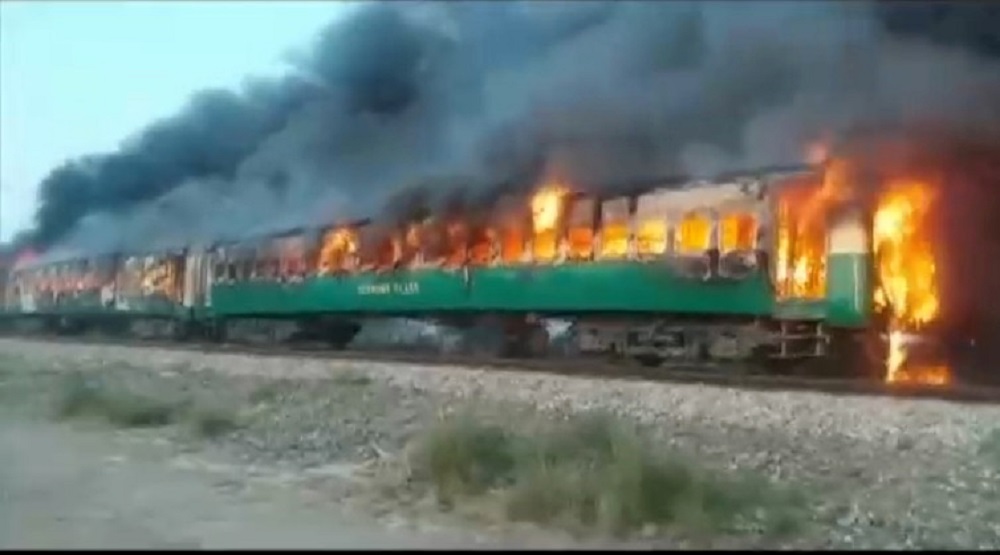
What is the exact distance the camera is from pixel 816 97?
1036 cm

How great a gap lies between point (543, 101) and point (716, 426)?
5.45 meters

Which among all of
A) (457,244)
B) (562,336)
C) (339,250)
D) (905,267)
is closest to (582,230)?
(562,336)

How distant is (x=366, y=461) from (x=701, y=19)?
6693mm

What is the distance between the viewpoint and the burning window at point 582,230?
10375mm

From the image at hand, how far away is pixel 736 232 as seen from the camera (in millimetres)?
9602

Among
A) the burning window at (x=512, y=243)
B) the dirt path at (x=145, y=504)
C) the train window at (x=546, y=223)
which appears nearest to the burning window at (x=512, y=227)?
the burning window at (x=512, y=243)

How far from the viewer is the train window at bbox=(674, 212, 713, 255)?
9.60 meters

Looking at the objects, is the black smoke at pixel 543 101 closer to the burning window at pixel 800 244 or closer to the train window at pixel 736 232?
the burning window at pixel 800 244

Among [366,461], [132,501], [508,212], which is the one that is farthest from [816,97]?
[132,501]

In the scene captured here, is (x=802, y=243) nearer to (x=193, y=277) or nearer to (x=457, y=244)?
(x=457, y=244)

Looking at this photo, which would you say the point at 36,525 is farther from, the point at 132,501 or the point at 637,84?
the point at 637,84

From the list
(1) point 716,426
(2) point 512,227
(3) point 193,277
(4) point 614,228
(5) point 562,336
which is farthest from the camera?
(3) point 193,277

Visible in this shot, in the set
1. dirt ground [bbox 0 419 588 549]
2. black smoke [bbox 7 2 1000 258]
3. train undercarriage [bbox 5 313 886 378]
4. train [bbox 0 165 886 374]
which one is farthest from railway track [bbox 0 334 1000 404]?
dirt ground [bbox 0 419 588 549]

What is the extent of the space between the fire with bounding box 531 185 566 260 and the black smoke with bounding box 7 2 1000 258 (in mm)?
283
